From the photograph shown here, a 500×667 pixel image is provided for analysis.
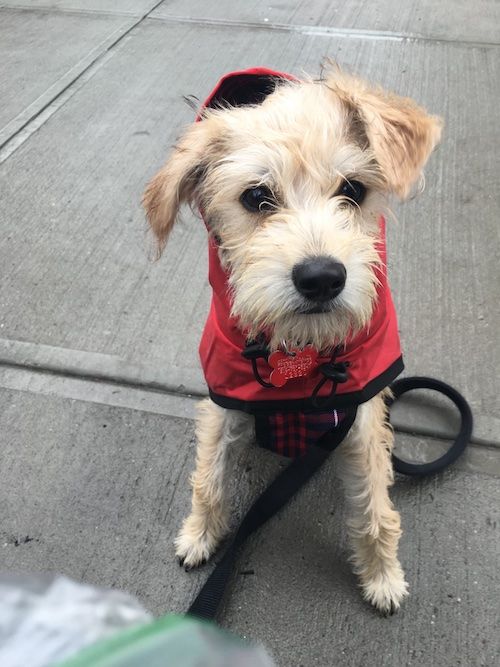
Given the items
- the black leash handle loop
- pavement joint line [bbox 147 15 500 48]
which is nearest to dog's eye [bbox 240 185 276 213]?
the black leash handle loop

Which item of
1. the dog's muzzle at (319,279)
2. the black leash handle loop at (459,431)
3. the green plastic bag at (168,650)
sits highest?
the green plastic bag at (168,650)

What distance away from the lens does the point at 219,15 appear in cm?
679

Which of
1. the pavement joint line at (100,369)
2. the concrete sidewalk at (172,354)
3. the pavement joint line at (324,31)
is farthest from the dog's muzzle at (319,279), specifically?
the pavement joint line at (324,31)

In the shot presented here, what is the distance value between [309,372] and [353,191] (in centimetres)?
63

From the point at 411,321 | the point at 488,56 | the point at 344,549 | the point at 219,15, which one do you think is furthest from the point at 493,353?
the point at 219,15

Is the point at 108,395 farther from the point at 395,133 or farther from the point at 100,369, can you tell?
the point at 395,133

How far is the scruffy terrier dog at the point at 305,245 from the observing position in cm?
178

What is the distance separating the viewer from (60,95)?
5426mm

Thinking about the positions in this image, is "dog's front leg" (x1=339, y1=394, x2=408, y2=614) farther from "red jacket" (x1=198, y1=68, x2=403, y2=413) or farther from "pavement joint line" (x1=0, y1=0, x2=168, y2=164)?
"pavement joint line" (x1=0, y1=0, x2=168, y2=164)

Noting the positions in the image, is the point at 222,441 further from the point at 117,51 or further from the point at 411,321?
the point at 117,51

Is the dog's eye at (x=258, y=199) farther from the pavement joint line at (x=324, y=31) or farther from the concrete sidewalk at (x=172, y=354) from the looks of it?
the pavement joint line at (x=324, y=31)

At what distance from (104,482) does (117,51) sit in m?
4.93

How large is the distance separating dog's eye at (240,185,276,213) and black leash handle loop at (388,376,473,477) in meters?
1.26

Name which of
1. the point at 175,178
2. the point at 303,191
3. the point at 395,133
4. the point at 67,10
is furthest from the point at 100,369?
the point at 67,10
